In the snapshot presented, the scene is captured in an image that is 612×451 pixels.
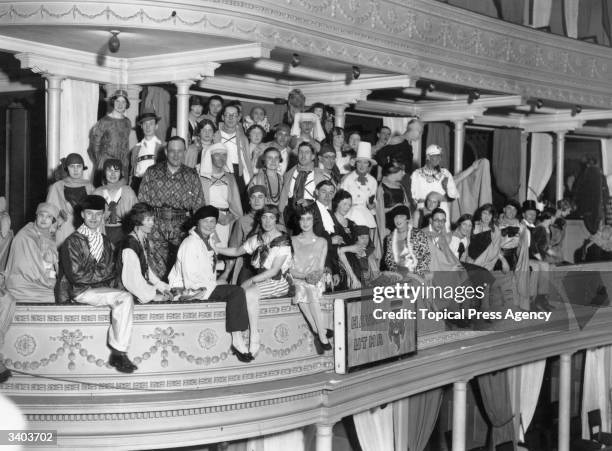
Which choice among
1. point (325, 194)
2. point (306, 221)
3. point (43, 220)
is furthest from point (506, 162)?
point (43, 220)

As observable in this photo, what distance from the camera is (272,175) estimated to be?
12.3m

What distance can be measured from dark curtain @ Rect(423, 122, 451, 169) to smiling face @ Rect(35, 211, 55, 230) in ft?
32.0

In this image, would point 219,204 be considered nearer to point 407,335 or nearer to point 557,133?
point 407,335

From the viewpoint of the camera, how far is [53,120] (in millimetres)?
12656

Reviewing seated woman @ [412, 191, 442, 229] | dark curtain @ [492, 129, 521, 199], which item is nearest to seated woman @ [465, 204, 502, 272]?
seated woman @ [412, 191, 442, 229]

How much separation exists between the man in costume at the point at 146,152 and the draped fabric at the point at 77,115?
3.69 feet

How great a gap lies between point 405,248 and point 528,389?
7.61 meters

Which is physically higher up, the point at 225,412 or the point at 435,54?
the point at 435,54

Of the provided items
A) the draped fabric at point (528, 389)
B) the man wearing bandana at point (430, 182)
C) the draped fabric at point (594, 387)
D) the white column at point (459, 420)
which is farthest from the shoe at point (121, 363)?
the draped fabric at point (594, 387)

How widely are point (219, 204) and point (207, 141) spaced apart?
2.70 feet

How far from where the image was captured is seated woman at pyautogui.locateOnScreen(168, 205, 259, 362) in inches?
410

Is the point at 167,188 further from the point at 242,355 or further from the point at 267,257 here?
the point at 242,355

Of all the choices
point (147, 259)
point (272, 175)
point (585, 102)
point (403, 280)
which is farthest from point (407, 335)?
point (585, 102)

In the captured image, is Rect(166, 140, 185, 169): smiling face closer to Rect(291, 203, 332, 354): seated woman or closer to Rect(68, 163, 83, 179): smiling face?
Rect(68, 163, 83, 179): smiling face
